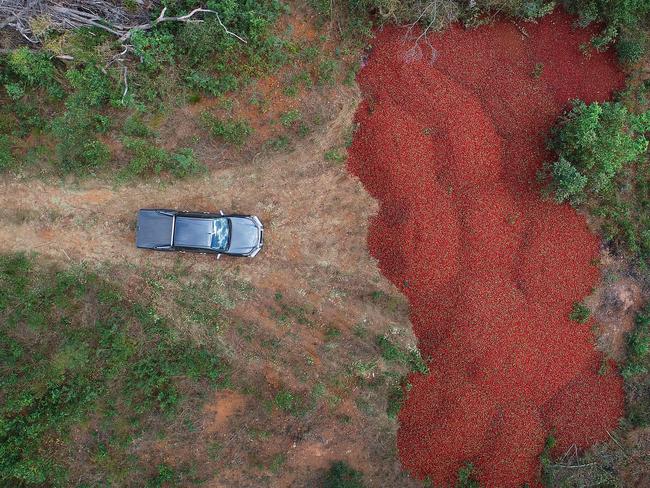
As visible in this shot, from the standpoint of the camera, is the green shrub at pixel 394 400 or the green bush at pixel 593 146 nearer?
the green bush at pixel 593 146

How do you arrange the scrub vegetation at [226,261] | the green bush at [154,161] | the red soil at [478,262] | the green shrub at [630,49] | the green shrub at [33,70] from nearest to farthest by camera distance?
the green shrub at [33,70]
the scrub vegetation at [226,261]
the green bush at [154,161]
the red soil at [478,262]
the green shrub at [630,49]

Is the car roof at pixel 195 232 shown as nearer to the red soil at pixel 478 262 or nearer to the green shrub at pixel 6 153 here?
the red soil at pixel 478 262

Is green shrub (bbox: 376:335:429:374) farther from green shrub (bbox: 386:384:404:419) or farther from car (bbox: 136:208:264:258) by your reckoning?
car (bbox: 136:208:264:258)

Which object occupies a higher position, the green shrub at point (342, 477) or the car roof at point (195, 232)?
the car roof at point (195, 232)

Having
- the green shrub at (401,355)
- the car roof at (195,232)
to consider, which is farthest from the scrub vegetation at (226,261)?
the car roof at (195,232)

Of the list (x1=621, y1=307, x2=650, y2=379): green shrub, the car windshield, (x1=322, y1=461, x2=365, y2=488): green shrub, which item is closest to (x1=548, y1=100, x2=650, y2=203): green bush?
(x1=621, y1=307, x2=650, y2=379): green shrub

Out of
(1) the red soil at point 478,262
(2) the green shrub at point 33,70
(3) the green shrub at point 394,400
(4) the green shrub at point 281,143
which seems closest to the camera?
(2) the green shrub at point 33,70
